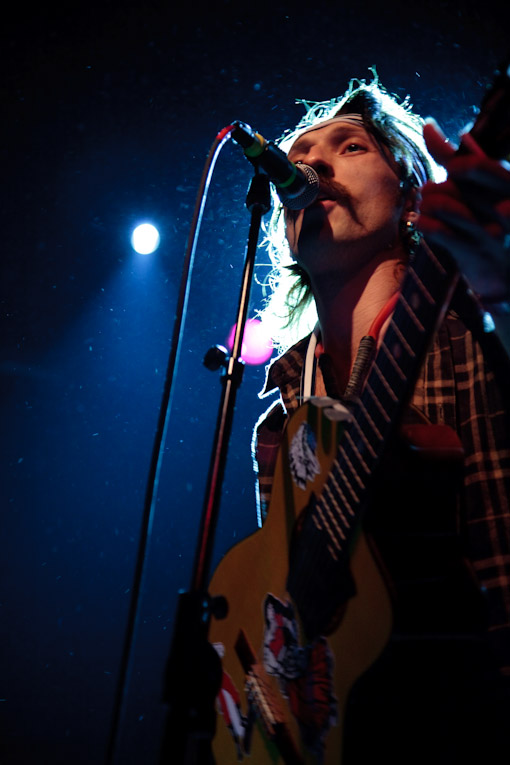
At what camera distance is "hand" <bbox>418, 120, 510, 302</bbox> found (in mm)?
741

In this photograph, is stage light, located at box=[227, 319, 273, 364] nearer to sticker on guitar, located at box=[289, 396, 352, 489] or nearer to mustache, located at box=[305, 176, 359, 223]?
mustache, located at box=[305, 176, 359, 223]

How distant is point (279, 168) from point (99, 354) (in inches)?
91.9

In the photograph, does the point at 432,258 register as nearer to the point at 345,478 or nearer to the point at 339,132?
the point at 345,478

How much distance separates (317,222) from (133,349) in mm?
1921

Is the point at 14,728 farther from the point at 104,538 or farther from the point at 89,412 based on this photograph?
the point at 89,412

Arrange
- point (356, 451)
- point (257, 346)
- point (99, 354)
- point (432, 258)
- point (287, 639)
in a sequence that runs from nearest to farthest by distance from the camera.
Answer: point (432, 258) < point (356, 451) < point (287, 639) < point (99, 354) < point (257, 346)

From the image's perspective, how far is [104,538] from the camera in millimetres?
3379

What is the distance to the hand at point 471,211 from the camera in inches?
29.2

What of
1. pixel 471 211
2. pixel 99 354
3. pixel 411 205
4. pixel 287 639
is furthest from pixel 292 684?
pixel 99 354

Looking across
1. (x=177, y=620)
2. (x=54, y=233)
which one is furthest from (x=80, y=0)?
(x=177, y=620)

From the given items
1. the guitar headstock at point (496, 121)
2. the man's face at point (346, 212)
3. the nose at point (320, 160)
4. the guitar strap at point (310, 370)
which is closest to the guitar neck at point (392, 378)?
the guitar headstock at point (496, 121)

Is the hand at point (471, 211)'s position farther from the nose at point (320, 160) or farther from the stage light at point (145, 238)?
the stage light at point (145, 238)

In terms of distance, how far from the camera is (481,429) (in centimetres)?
126

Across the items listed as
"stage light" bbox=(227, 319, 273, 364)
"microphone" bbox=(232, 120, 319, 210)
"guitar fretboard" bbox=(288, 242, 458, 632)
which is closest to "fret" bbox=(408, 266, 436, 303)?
"guitar fretboard" bbox=(288, 242, 458, 632)
